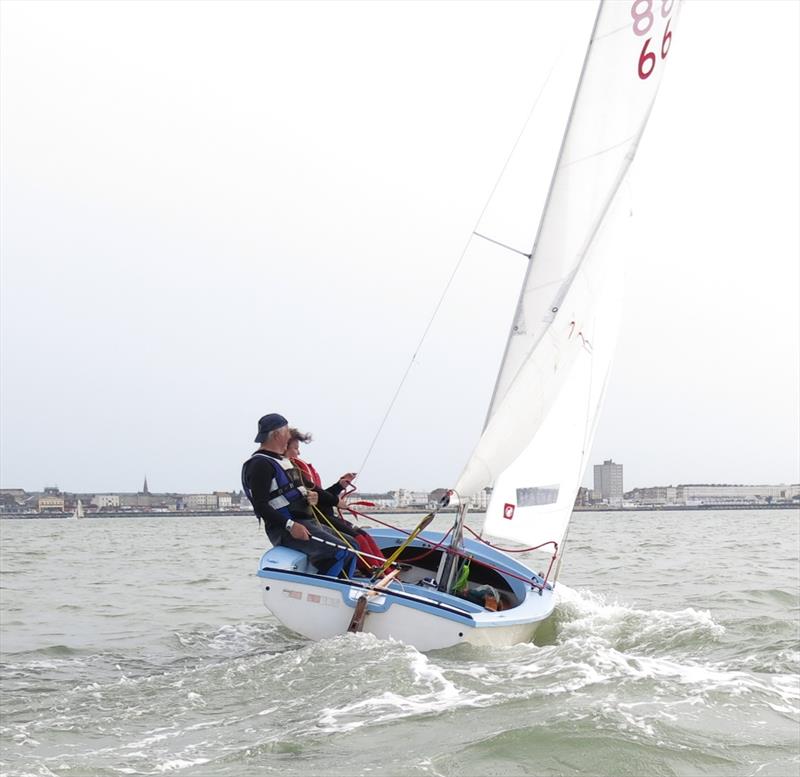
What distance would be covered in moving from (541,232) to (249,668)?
4379 millimetres

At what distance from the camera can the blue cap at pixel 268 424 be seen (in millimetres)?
7578

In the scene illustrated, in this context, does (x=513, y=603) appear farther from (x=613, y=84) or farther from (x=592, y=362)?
(x=613, y=84)

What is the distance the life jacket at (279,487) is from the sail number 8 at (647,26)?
466 cm

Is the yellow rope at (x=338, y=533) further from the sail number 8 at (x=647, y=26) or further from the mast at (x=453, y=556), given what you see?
the sail number 8 at (x=647, y=26)

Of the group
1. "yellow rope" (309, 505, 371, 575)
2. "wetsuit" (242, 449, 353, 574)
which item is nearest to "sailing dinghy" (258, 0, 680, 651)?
"wetsuit" (242, 449, 353, 574)

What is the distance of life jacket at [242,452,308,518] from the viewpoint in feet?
24.6

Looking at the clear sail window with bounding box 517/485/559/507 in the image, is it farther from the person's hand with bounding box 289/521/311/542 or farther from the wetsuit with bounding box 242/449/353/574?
the person's hand with bounding box 289/521/311/542

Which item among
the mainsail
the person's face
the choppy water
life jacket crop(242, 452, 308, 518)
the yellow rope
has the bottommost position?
the choppy water

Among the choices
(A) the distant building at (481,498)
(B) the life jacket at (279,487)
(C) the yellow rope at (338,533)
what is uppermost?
(B) the life jacket at (279,487)

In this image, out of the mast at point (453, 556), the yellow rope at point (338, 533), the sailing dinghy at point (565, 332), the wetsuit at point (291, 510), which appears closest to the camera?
the wetsuit at point (291, 510)

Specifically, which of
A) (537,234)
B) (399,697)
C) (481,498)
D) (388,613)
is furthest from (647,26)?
(399,697)

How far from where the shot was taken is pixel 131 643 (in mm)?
8602

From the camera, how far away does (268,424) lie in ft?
24.9

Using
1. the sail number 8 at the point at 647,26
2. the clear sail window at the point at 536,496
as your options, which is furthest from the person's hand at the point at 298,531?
the sail number 8 at the point at 647,26
